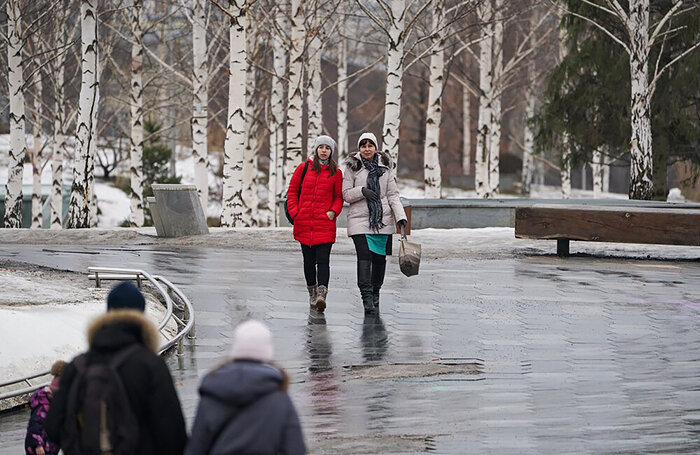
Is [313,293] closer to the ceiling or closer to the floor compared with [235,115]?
closer to the floor

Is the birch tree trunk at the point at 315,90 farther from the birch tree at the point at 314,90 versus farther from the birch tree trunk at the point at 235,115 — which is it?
the birch tree trunk at the point at 235,115

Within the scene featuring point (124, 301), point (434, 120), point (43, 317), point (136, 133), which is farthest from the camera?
point (136, 133)

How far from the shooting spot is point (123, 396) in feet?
17.1

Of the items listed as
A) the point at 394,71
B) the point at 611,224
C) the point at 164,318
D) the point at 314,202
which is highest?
the point at 394,71

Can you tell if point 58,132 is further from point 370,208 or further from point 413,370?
point 413,370

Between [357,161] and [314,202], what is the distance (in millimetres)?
607

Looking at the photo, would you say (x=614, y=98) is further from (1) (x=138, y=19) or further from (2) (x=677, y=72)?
(1) (x=138, y=19)

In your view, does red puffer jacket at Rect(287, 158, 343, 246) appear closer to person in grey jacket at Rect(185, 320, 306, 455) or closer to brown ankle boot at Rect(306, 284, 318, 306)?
brown ankle boot at Rect(306, 284, 318, 306)

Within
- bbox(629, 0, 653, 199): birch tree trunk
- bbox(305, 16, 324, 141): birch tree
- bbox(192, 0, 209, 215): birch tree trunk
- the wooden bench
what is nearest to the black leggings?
the wooden bench

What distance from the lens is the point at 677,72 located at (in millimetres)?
35062

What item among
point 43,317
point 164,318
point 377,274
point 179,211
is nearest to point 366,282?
point 377,274

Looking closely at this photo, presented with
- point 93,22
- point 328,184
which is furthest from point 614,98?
point 328,184

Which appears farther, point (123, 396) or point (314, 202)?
point (314, 202)

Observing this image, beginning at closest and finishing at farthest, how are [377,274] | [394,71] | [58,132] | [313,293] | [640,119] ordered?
[377,274] → [313,293] → [394,71] → [640,119] → [58,132]
